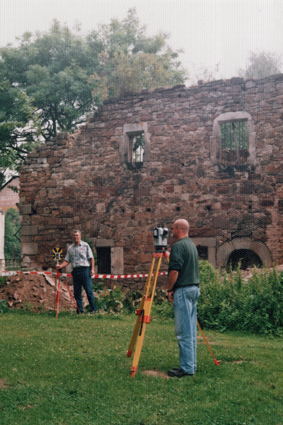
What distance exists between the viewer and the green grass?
3.70 m

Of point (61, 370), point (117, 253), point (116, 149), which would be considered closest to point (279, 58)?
point (116, 149)

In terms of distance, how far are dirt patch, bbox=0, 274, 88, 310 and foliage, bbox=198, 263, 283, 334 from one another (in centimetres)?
333

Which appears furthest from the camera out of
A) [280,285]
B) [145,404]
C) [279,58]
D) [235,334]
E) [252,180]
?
[279,58]

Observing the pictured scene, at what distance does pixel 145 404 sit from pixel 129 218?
9490mm

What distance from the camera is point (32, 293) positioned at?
32.9 ft

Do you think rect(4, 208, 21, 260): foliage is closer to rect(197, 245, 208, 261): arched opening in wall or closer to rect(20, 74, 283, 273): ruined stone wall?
rect(20, 74, 283, 273): ruined stone wall

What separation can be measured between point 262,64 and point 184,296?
1041 inches

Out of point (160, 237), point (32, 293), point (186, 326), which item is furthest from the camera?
point (32, 293)

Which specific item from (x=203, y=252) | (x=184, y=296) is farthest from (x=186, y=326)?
(x=203, y=252)

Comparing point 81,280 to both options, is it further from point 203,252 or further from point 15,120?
point 15,120

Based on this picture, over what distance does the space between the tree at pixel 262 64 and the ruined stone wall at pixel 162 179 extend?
1585 cm

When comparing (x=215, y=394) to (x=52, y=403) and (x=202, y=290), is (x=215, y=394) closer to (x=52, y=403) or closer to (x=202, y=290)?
(x=52, y=403)

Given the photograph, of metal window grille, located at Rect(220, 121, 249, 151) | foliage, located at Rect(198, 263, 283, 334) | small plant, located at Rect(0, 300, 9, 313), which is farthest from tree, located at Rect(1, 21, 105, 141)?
foliage, located at Rect(198, 263, 283, 334)

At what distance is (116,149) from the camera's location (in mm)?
13711
